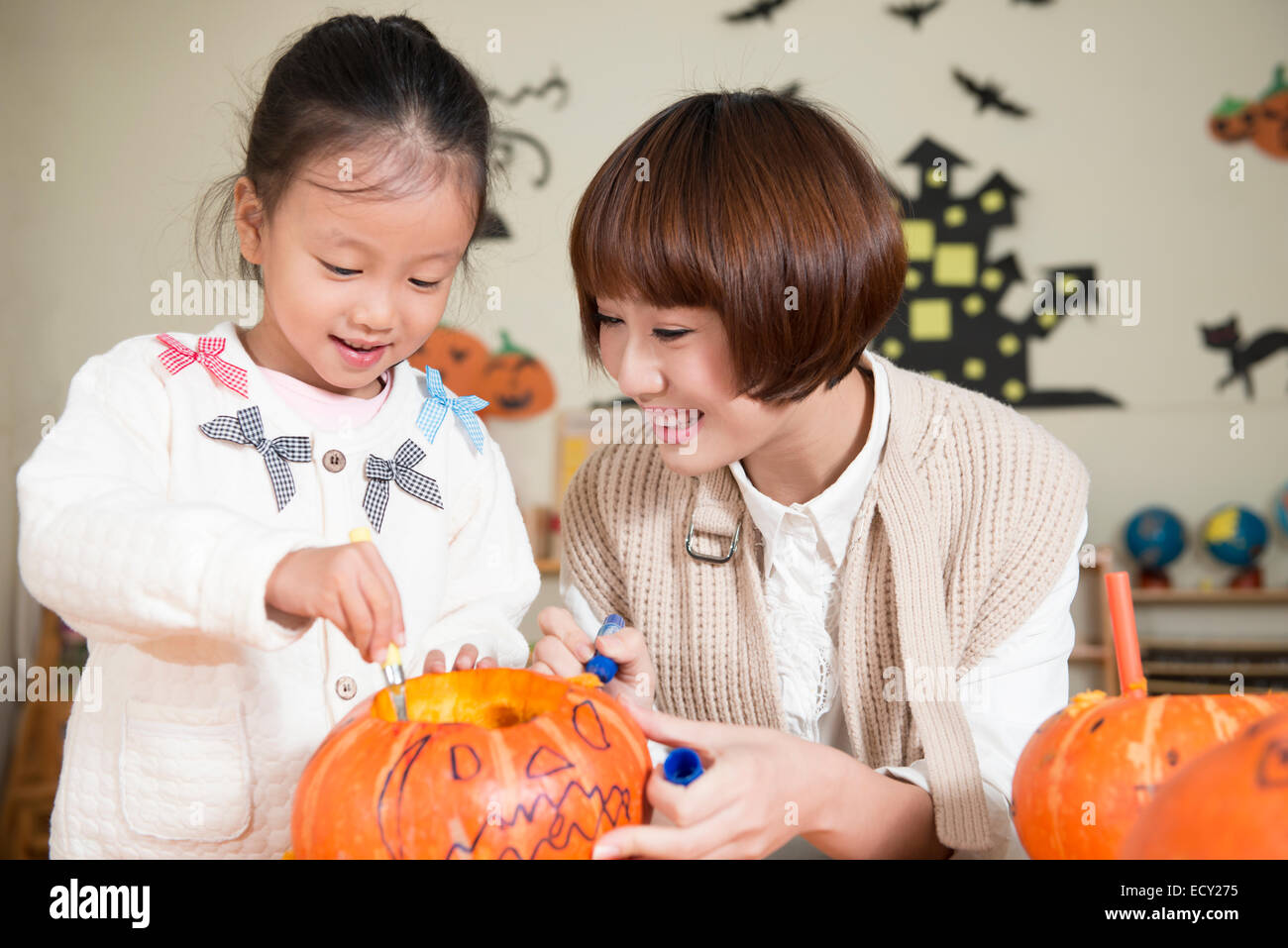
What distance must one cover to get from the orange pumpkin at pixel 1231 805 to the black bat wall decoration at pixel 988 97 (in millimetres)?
3235

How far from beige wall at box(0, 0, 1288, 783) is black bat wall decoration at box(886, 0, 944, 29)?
0.04m

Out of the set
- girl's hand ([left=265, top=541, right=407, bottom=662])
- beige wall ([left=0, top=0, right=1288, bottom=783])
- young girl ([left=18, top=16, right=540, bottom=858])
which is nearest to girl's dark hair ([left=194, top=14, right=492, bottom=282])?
young girl ([left=18, top=16, right=540, bottom=858])

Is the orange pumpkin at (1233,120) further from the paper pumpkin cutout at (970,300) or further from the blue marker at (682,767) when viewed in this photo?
the blue marker at (682,767)

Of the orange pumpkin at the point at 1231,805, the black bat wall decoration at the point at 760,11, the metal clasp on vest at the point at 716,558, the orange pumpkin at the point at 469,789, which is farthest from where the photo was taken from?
the black bat wall decoration at the point at 760,11

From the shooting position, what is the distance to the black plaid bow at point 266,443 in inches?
38.1

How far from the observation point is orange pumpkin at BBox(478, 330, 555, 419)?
344cm

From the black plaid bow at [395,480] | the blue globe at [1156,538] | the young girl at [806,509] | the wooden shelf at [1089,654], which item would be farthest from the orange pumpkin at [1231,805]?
the blue globe at [1156,538]

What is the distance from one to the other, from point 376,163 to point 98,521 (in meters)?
0.41

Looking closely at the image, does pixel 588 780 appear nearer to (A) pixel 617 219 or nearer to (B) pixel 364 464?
(B) pixel 364 464

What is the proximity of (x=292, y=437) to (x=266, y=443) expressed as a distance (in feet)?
0.09

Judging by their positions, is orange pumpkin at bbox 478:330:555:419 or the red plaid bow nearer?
the red plaid bow


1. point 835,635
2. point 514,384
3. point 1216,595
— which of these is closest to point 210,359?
point 835,635

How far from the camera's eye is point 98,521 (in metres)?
0.76

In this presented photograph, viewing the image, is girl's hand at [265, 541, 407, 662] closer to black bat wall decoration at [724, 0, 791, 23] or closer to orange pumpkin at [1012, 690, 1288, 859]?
orange pumpkin at [1012, 690, 1288, 859]
